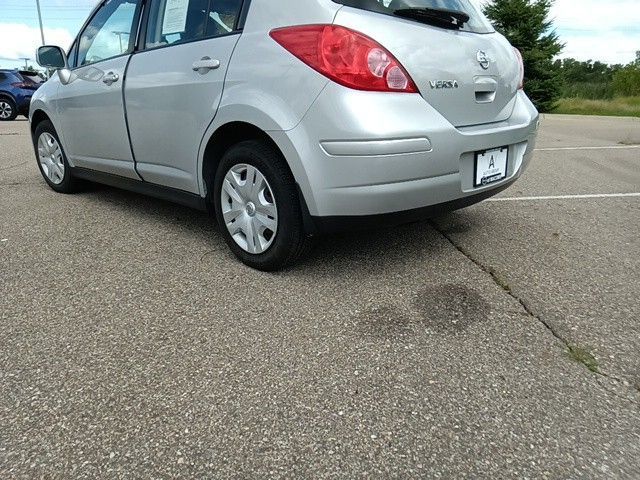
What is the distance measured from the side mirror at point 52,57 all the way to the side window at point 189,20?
4.65 ft

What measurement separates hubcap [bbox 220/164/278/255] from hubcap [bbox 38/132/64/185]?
2405 mm

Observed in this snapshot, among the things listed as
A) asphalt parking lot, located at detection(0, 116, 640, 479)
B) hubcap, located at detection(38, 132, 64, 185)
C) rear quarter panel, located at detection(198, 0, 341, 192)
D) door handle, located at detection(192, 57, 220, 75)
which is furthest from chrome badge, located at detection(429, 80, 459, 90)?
hubcap, located at detection(38, 132, 64, 185)

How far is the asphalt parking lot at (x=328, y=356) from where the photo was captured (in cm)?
150

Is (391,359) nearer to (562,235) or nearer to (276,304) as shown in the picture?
(276,304)

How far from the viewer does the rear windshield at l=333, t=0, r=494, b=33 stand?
231 cm

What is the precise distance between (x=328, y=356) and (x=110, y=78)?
2.58m

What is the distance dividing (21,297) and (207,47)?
5.21 feet

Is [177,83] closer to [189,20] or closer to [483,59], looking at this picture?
[189,20]

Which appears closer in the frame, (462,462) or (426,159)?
(462,462)

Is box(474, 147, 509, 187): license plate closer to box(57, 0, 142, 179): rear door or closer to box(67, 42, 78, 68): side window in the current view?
Result: box(57, 0, 142, 179): rear door

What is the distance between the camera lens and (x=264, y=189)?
2.63 m

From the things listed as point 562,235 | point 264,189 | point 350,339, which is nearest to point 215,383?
point 350,339

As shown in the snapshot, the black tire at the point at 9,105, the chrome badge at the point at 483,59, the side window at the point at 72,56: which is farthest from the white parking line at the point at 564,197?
the black tire at the point at 9,105

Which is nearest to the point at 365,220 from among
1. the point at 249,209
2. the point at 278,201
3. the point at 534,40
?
the point at 278,201
